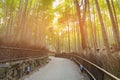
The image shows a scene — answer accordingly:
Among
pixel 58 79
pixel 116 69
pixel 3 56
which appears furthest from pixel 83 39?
pixel 116 69

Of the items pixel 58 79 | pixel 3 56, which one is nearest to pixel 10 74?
pixel 3 56

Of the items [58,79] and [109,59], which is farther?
[58,79]

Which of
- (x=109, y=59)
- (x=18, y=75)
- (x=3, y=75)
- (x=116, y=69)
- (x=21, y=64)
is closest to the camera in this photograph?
(x=116, y=69)

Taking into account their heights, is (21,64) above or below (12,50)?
below

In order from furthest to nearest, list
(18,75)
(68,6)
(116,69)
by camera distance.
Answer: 1. (68,6)
2. (18,75)
3. (116,69)

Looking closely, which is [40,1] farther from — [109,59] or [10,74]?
[109,59]

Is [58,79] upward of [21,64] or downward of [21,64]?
downward

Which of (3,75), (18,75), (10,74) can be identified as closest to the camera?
(3,75)

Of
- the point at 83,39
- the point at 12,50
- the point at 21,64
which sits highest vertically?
the point at 83,39

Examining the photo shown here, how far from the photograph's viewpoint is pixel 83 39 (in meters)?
17.4

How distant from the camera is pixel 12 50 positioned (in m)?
9.42

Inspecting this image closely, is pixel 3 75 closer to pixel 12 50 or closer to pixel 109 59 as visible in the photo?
pixel 12 50

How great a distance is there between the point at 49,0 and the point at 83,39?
24.5 feet

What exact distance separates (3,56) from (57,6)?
20843 mm
